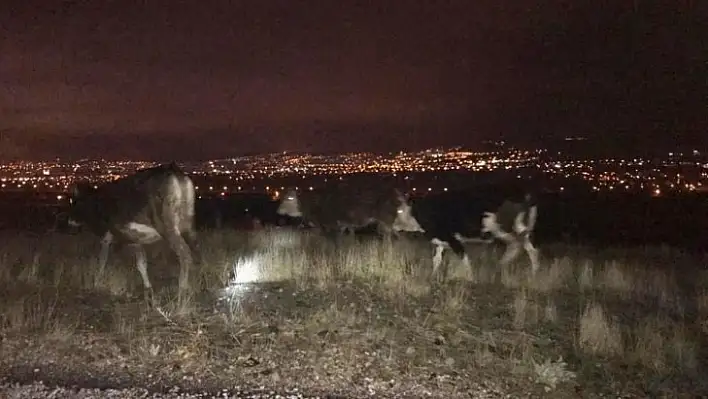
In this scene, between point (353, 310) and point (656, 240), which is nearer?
point (353, 310)

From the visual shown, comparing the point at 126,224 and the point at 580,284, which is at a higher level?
the point at 126,224

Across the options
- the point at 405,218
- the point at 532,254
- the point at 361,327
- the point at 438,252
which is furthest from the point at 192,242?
the point at 405,218

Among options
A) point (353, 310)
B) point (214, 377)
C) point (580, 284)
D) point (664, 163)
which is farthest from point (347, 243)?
point (664, 163)

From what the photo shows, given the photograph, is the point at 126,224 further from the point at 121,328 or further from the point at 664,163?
the point at 664,163

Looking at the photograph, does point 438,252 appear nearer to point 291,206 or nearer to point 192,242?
point 192,242

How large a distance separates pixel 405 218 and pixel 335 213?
12.2 feet

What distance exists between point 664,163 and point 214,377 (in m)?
68.5

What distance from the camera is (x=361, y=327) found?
984cm

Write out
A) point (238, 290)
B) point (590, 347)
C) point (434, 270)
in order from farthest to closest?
point (434, 270), point (238, 290), point (590, 347)

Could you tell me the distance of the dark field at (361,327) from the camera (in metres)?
7.80

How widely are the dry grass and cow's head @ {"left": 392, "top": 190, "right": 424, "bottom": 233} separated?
236 inches

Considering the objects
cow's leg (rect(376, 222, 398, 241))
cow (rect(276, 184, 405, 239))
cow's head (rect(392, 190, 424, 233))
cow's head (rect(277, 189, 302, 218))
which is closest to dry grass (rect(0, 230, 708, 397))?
cow's head (rect(392, 190, 424, 233))

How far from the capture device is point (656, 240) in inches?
1165

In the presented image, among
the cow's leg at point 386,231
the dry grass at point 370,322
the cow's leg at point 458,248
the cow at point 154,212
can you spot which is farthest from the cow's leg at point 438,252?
the cow's leg at point 386,231
